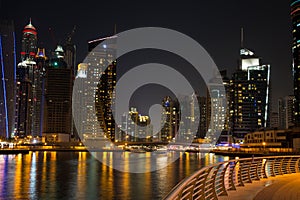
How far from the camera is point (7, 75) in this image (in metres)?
162

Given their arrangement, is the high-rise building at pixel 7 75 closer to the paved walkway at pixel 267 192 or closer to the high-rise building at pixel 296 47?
the high-rise building at pixel 296 47

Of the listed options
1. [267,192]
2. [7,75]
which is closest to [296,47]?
[7,75]

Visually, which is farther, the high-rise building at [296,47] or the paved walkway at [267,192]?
the high-rise building at [296,47]

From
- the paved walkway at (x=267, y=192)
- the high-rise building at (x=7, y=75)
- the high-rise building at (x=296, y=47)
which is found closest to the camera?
the paved walkway at (x=267, y=192)

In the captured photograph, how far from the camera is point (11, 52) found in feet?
542

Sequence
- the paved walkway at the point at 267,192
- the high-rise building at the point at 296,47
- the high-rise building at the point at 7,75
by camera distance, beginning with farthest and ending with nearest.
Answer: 1. the high-rise building at the point at 296,47
2. the high-rise building at the point at 7,75
3. the paved walkway at the point at 267,192

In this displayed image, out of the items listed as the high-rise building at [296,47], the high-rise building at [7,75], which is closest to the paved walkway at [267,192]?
the high-rise building at [7,75]

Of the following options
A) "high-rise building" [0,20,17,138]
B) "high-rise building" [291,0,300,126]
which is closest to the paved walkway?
"high-rise building" [0,20,17,138]

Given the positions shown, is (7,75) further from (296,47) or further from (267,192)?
(267,192)

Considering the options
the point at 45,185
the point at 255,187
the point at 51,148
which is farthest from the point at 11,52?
the point at 255,187

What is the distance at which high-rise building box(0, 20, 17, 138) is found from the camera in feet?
514

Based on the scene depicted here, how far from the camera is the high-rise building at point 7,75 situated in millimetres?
156750

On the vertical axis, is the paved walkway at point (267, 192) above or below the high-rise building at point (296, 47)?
below

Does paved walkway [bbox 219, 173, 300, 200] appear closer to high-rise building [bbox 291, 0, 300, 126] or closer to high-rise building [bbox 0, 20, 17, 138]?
high-rise building [bbox 0, 20, 17, 138]
